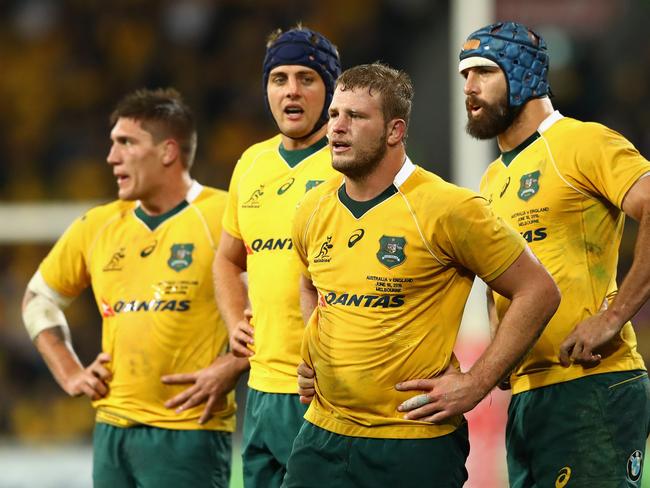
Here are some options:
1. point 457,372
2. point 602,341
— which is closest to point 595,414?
point 602,341

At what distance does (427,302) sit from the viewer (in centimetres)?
363

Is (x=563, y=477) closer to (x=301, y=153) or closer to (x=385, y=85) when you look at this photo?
(x=385, y=85)

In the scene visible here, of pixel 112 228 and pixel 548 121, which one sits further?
pixel 112 228

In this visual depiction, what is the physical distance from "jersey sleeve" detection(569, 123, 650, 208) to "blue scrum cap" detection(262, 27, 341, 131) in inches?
42.2

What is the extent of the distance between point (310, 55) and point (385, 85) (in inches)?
36.0

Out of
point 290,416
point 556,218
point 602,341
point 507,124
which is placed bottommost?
point 290,416

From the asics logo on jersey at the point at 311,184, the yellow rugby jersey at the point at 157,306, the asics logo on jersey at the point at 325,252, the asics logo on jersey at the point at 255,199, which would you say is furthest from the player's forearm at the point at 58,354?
the asics logo on jersey at the point at 325,252

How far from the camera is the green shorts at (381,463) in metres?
3.57

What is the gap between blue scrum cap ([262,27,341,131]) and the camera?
15.0 feet

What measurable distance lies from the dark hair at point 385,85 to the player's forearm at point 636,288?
2.84 feet

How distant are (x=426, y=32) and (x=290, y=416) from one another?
7.28 meters

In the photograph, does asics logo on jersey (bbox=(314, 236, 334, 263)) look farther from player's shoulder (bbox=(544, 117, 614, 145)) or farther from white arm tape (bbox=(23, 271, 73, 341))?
white arm tape (bbox=(23, 271, 73, 341))

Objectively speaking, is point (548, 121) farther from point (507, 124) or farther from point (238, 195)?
point (238, 195)

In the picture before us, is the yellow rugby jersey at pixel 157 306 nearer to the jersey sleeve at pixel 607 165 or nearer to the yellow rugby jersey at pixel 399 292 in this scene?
the yellow rugby jersey at pixel 399 292
